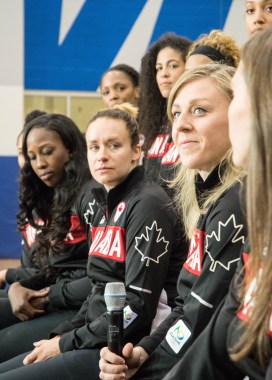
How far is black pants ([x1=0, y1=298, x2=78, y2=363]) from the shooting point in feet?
10.6

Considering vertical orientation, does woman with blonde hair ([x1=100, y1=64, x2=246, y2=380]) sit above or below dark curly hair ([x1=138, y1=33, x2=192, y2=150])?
below

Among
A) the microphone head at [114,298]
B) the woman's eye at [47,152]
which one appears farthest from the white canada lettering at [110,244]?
the woman's eye at [47,152]

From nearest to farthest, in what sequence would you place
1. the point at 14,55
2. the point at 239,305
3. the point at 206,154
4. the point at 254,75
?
the point at 254,75 → the point at 239,305 → the point at 206,154 → the point at 14,55

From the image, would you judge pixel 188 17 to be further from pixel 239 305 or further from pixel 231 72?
pixel 239 305

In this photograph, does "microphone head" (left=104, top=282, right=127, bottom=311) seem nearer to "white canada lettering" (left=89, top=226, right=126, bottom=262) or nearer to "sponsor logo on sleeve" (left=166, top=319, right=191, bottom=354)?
"sponsor logo on sleeve" (left=166, top=319, right=191, bottom=354)

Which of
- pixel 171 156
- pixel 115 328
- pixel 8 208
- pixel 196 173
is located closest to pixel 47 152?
pixel 171 156

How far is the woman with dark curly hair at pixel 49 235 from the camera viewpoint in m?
3.28

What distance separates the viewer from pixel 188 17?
24.6ft

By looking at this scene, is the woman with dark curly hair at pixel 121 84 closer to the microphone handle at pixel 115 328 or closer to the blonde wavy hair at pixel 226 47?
the blonde wavy hair at pixel 226 47

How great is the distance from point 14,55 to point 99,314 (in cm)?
513

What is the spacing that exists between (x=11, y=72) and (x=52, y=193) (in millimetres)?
3894

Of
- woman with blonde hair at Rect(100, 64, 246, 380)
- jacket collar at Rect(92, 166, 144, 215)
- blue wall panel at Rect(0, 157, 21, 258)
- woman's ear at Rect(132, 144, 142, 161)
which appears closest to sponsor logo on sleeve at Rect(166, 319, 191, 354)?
woman with blonde hair at Rect(100, 64, 246, 380)

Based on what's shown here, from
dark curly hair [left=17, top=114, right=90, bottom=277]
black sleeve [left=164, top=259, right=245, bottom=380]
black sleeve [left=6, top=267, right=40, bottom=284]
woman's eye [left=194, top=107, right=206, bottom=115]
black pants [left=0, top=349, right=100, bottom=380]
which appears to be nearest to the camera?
black sleeve [left=164, top=259, right=245, bottom=380]

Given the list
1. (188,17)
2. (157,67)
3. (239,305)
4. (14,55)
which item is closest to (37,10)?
(14,55)
